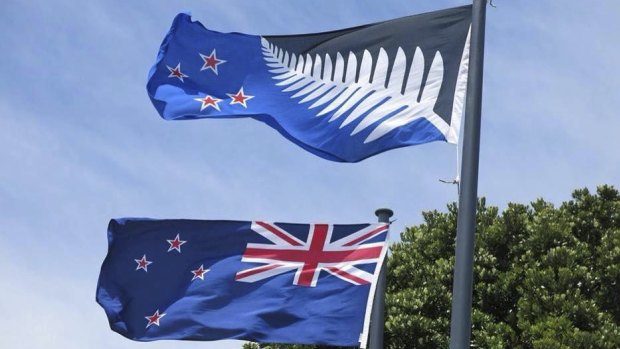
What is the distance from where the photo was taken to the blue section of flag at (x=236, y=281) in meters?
8.96

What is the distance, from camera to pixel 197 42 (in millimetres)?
10398

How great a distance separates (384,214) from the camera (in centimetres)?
913

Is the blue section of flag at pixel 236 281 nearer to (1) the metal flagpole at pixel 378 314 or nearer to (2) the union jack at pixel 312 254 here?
(2) the union jack at pixel 312 254

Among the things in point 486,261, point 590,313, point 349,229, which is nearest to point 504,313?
point 486,261

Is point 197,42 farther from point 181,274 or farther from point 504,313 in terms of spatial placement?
point 504,313

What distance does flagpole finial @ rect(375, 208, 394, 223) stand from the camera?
910 cm

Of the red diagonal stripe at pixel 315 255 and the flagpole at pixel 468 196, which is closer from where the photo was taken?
the flagpole at pixel 468 196

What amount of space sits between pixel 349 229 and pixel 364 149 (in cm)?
100

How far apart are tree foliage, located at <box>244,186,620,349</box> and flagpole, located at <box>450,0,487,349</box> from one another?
10484 mm

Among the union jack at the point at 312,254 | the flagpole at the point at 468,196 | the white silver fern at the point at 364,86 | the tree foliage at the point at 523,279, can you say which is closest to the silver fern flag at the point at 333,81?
the white silver fern at the point at 364,86

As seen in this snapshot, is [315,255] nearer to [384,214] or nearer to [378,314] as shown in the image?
[384,214]

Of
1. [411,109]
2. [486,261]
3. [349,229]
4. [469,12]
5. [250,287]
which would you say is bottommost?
[250,287]

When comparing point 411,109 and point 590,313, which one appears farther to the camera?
point 590,313

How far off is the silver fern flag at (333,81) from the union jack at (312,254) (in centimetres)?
89
